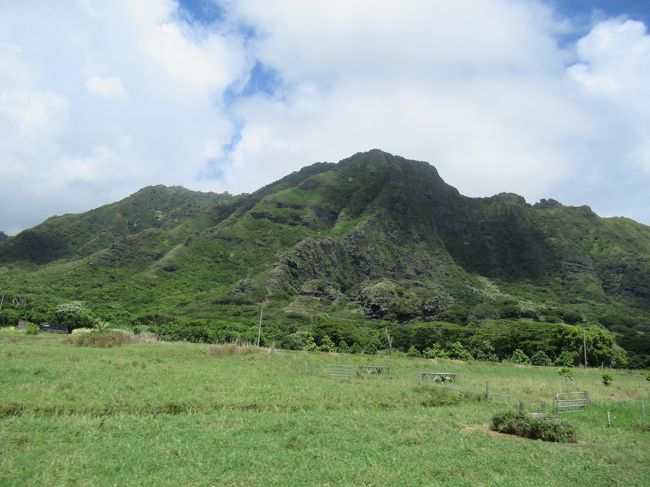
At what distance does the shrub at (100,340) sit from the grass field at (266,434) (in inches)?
557

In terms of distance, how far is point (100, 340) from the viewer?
1817 inches

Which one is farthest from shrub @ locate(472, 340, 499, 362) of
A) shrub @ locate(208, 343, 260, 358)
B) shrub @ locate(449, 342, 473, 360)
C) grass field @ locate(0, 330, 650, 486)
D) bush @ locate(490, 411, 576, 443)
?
bush @ locate(490, 411, 576, 443)

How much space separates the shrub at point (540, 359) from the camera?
251 ft

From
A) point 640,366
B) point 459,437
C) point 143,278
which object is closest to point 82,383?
point 459,437

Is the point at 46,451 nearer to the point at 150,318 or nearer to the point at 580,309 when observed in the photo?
the point at 150,318

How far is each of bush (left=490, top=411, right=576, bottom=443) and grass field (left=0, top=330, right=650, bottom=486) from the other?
62 cm

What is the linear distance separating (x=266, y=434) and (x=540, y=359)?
73785 millimetres

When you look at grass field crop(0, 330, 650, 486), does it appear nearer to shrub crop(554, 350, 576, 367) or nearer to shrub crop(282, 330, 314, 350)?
shrub crop(282, 330, 314, 350)

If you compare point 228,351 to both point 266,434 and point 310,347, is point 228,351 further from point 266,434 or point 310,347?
point 310,347

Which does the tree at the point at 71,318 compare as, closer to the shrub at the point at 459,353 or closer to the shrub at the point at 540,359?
the shrub at the point at 459,353

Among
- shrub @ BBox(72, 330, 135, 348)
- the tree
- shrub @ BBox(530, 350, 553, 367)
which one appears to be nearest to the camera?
shrub @ BBox(72, 330, 135, 348)

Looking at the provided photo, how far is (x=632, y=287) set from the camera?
196250 millimetres

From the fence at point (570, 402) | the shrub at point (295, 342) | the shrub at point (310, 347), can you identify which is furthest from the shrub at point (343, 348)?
the fence at point (570, 402)

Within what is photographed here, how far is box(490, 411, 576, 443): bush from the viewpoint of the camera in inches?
750
